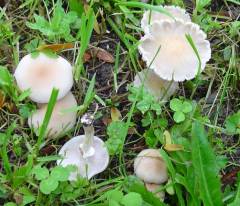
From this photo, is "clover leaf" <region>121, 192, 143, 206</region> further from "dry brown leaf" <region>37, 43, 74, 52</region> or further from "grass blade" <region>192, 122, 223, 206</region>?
"dry brown leaf" <region>37, 43, 74, 52</region>

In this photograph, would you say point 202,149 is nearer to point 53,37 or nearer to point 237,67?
point 237,67

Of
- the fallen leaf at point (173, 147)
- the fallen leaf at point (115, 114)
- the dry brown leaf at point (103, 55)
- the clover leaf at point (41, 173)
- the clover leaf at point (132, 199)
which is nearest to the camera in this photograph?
the clover leaf at point (132, 199)

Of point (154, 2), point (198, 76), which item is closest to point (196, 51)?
point (198, 76)

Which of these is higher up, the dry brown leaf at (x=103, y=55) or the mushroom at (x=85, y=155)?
the dry brown leaf at (x=103, y=55)

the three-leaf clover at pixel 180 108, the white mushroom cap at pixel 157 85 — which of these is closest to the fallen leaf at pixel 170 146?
the three-leaf clover at pixel 180 108

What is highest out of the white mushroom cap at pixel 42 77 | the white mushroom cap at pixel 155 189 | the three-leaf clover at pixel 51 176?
the white mushroom cap at pixel 42 77

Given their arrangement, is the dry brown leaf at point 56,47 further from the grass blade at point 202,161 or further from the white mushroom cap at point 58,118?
the grass blade at point 202,161

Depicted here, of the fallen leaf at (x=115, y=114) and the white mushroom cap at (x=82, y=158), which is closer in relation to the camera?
the white mushroom cap at (x=82, y=158)
